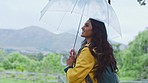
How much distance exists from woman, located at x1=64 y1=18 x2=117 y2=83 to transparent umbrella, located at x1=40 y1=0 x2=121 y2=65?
7cm

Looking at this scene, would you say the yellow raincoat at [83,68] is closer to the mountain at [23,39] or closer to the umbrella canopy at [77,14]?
the umbrella canopy at [77,14]

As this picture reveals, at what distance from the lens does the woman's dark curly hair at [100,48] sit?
1.02m

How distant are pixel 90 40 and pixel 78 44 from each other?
0.28 m

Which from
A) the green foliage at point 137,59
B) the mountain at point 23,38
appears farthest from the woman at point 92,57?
the green foliage at point 137,59

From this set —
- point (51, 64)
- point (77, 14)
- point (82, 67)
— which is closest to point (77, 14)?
point (77, 14)

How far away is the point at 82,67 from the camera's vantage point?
100 cm

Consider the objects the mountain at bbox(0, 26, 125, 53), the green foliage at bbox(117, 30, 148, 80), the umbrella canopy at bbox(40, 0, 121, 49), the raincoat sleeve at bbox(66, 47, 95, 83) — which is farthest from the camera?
the green foliage at bbox(117, 30, 148, 80)

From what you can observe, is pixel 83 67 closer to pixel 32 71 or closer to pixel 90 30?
pixel 90 30

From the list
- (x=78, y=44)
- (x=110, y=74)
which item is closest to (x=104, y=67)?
(x=110, y=74)

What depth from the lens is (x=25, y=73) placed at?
363 centimetres

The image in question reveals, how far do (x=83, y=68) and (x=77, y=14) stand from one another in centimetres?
29

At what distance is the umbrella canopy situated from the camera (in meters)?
1.17

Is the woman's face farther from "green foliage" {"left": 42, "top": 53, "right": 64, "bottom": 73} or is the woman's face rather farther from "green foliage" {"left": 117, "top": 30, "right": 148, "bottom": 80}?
"green foliage" {"left": 117, "top": 30, "right": 148, "bottom": 80}

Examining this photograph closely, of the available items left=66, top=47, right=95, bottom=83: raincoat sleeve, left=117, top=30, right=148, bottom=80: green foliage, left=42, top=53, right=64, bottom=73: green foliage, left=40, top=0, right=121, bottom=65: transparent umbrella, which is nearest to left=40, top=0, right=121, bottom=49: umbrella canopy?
left=40, top=0, right=121, bottom=65: transparent umbrella
